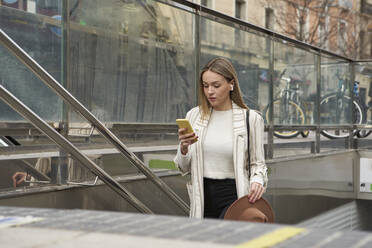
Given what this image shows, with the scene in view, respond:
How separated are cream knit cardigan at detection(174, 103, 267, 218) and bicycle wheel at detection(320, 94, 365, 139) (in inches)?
267

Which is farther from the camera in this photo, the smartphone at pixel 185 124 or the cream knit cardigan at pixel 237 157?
the cream knit cardigan at pixel 237 157

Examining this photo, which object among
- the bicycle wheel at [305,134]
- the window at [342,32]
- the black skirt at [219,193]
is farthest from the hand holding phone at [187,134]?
the window at [342,32]

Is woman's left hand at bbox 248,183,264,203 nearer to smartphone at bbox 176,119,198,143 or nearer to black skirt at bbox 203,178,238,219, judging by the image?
black skirt at bbox 203,178,238,219

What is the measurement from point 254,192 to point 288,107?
17.7 ft

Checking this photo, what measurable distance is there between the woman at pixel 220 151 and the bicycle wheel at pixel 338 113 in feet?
22.3

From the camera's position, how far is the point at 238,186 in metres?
3.74

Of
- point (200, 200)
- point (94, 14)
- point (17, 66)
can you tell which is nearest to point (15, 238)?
point (200, 200)

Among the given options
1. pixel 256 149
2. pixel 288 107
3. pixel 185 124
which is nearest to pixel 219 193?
pixel 256 149

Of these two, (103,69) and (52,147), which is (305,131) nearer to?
(103,69)

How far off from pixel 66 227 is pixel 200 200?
164cm

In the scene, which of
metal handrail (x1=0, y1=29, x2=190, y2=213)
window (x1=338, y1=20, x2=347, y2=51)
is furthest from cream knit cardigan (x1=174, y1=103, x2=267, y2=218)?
window (x1=338, y1=20, x2=347, y2=51)

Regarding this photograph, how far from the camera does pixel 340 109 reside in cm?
1130

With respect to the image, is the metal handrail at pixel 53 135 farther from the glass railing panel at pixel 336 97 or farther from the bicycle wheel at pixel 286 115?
the glass railing panel at pixel 336 97

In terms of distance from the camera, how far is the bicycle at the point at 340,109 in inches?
418
